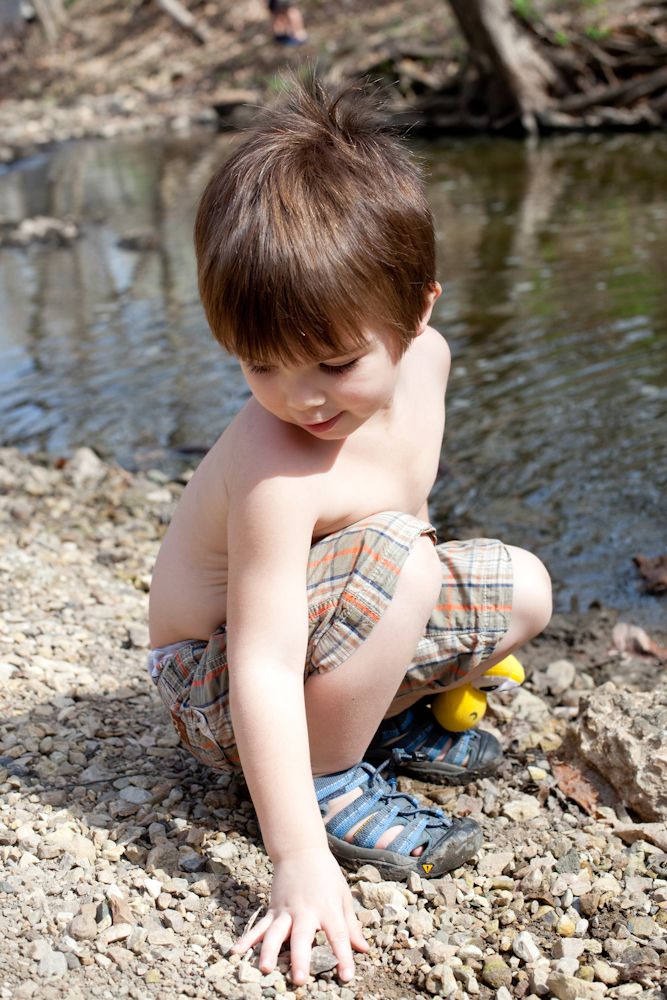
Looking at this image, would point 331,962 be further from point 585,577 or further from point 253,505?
point 585,577

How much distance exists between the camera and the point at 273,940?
5.53 feet

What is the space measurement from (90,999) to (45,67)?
2402 centimetres

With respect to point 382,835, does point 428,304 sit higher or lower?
higher

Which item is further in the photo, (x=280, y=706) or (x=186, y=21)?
(x=186, y=21)

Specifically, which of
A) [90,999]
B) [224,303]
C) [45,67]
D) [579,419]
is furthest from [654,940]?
[45,67]

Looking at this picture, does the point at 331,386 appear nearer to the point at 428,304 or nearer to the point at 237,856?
the point at 428,304

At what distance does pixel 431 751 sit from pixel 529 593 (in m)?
0.42

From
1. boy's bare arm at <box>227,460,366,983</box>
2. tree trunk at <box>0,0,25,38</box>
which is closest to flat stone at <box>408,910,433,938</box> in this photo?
boy's bare arm at <box>227,460,366,983</box>

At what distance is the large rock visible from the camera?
2102mm

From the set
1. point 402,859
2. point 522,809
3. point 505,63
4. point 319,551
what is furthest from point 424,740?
point 505,63

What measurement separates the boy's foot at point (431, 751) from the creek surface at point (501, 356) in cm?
93

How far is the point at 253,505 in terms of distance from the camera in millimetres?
1830

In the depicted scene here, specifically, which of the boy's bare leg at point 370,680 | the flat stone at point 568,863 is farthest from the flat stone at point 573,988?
the boy's bare leg at point 370,680

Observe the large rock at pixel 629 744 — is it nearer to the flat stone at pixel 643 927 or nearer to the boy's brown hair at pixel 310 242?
the flat stone at pixel 643 927
